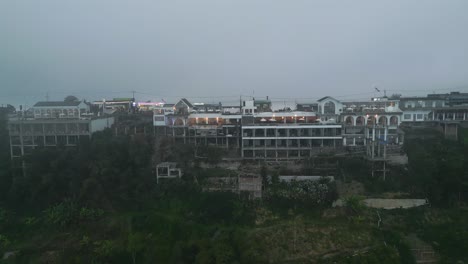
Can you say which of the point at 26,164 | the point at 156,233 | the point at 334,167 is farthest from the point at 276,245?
the point at 26,164

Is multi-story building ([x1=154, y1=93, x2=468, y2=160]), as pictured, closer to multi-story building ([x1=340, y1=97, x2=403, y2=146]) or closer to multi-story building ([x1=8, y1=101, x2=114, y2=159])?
multi-story building ([x1=340, y1=97, x2=403, y2=146])

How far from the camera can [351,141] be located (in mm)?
28125

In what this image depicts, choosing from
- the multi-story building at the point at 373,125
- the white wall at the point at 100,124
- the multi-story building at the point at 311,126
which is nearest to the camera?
the multi-story building at the point at 373,125

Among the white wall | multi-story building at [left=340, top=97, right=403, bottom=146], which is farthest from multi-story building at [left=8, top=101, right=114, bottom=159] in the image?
multi-story building at [left=340, top=97, right=403, bottom=146]

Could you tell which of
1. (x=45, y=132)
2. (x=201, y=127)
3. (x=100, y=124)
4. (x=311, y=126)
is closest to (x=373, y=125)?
(x=311, y=126)

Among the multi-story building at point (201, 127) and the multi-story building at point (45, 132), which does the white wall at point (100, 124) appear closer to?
the multi-story building at point (45, 132)

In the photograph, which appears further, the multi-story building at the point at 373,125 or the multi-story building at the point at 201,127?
the multi-story building at the point at 201,127

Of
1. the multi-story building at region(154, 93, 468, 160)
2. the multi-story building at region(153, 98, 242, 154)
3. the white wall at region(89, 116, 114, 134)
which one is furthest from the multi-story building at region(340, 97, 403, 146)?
the white wall at region(89, 116, 114, 134)

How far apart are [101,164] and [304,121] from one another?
62.7ft

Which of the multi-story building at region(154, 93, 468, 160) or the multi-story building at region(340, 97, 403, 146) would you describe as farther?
the multi-story building at region(154, 93, 468, 160)

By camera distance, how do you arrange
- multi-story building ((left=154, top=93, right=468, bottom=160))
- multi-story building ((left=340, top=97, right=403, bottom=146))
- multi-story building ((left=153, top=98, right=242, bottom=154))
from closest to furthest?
1. multi-story building ((left=340, top=97, right=403, bottom=146))
2. multi-story building ((left=154, top=93, right=468, bottom=160))
3. multi-story building ((left=153, top=98, right=242, bottom=154))

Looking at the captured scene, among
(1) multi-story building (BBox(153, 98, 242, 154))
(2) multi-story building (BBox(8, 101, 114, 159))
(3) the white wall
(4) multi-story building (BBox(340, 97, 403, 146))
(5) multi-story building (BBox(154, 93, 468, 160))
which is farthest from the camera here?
(3) the white wall

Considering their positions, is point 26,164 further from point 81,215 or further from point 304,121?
point 304,121

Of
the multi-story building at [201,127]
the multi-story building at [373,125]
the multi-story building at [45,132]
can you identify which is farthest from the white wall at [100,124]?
the multi-story building at [373,125]
